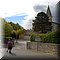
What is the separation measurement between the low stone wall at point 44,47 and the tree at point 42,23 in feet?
3.57

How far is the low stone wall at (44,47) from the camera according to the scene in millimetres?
14384

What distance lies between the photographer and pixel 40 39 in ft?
55.4

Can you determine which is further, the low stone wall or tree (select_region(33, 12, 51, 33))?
tree (select_region(33, 12, 51, 33))

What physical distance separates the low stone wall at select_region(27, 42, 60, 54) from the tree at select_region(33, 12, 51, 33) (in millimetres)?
1088

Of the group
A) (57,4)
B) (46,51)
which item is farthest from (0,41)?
(46,51)

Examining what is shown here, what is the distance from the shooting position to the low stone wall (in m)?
14.4

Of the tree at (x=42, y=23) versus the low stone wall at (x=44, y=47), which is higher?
the tree at (x=42, y=23)

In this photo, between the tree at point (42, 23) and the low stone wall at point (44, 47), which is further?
the tree at point (42, 23)

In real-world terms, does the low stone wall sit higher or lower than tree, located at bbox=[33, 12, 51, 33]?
lower

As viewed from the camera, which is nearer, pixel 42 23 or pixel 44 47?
pixel 44 47

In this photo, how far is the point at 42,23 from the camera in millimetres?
16281

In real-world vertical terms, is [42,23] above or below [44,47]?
above

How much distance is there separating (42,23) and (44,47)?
1.71 m

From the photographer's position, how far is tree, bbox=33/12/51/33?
1577 centimetres
